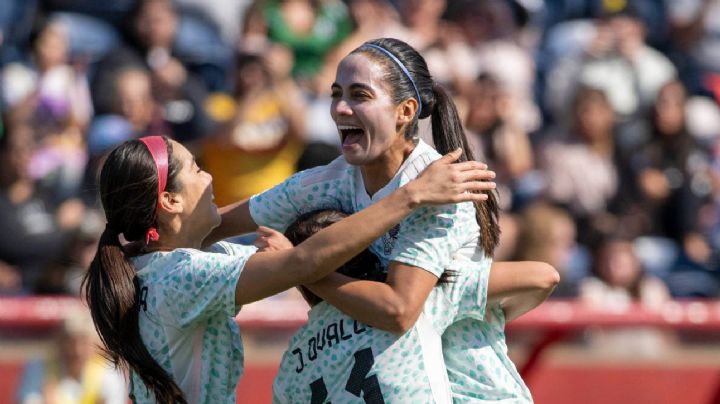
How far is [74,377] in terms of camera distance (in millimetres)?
6012

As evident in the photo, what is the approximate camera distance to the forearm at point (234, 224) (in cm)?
409

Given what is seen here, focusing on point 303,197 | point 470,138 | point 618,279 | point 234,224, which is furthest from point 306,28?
point 303,197

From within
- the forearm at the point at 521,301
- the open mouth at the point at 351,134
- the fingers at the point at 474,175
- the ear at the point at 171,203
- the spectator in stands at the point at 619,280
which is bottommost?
the spectator in stands at the point at 619,280

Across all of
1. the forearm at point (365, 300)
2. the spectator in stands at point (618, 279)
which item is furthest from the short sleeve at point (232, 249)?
the spectator in stands at point (618, 279)

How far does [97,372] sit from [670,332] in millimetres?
2892

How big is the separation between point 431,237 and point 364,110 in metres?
0.40

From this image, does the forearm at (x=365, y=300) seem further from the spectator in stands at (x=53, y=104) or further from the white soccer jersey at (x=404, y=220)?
the spectator in stands at (x=53, y=104)

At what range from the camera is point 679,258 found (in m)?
8.34

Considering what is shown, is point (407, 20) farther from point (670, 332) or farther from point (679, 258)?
point (670, 332)

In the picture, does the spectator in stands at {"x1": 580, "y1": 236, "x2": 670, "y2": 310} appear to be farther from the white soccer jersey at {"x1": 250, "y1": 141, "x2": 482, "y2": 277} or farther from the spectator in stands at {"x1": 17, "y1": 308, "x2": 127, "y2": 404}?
the white soccer jersey at {"x1": 250, "y1": 141, "x2": 482, "y2": 277}

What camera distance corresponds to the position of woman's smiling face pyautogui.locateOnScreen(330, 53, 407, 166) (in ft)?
11.8

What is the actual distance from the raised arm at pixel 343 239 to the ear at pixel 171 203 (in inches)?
11.8

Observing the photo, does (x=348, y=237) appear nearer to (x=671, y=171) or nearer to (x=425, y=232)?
(x=425, y=232)

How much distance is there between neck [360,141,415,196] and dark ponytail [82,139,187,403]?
1.90 ft
